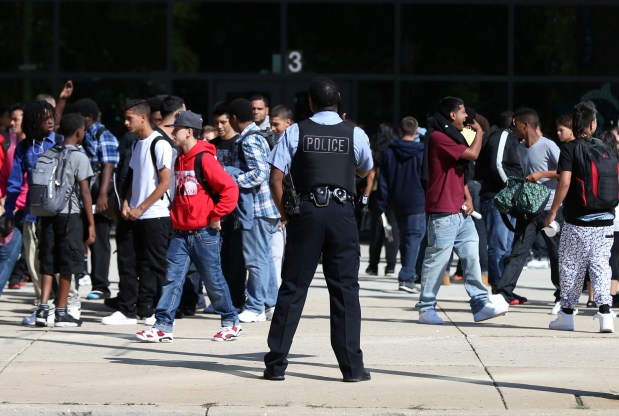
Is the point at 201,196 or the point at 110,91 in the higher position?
the point at 110,91

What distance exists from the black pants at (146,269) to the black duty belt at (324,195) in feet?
9.65

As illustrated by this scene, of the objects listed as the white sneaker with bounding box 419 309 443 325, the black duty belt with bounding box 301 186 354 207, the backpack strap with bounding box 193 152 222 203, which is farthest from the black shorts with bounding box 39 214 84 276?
the black duty belt with bounding box 301 186 354 207

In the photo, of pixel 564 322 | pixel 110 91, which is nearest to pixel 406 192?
pixel 564 322

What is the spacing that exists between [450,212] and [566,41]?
31.3 ft

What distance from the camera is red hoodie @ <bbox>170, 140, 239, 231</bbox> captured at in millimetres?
10094

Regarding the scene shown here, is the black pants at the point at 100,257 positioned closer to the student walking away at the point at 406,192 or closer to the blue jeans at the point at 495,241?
the student walking away at the point at 406,192

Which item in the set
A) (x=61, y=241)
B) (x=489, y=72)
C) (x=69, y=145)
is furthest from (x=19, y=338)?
(x=489, y=72)

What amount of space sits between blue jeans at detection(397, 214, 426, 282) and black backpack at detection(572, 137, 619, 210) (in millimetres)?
3523

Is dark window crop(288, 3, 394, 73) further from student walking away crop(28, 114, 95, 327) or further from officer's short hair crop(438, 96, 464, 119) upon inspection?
student walking away crop(28, 114, 95, 327)

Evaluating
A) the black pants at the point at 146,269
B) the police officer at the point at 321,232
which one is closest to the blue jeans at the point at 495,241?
the black pants at the point at 146,269

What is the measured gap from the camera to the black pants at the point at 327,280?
8578 mm

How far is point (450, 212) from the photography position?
37.2ft

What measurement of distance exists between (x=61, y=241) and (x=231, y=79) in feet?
30.1

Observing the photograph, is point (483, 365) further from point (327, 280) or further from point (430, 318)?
point (430, 318)
